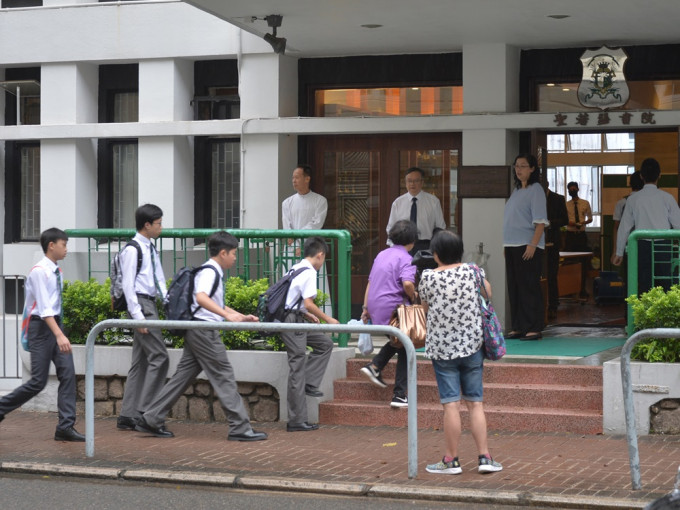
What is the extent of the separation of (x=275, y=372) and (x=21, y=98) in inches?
293

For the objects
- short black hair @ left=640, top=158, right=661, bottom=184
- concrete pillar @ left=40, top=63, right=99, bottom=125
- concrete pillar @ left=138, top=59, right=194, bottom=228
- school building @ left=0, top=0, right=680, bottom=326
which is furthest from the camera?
concrete pillar @ left=40, top=63, right=99, bottom=125

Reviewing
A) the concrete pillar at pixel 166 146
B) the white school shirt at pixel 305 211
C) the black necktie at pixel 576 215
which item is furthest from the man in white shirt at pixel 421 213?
the black necktie at pixel 576 215

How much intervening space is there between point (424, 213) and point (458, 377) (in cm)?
506

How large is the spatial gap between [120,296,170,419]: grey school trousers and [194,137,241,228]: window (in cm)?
515

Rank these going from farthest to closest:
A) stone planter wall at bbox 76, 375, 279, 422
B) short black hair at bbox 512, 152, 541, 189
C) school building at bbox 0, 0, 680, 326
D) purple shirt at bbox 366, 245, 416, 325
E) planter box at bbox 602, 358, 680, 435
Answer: school building at bbox 0, 0, 680, 326 < short black hair at bbox 512, 152, 541, 189 < stone planter wall at bbox 76, 375, 279, 422 < purple shirt at bbox 366, 245, 416, 325 < planter box at bbox 602, 358, 680, 435

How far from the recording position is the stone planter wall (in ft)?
37.6

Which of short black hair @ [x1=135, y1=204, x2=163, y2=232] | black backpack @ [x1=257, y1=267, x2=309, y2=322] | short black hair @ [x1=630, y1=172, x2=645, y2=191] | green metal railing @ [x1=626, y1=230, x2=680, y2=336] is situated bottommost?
black backpack @ [x1=257, y1=267, x2=309, y2=322]

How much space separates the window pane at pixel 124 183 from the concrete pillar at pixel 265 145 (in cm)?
189

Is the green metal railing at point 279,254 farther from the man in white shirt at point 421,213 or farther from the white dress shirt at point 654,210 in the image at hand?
the white dress shirt at point 654,210

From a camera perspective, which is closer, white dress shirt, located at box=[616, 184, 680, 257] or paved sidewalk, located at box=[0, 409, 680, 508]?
paved sidewalk, located at box=[0, 409, 680, 508]

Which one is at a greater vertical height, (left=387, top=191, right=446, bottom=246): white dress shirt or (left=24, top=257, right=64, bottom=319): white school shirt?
(left=387, top=191, right=446, bottom=246): white dress shirt

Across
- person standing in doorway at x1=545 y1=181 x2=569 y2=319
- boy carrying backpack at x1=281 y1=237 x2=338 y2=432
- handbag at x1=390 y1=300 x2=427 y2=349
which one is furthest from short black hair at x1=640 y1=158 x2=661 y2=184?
boy carrying backpack at x1=281 y1=237 x2=338 y2=432

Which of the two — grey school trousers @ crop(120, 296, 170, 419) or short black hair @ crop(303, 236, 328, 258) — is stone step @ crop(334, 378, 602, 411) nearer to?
short black hair @ crop(303, 236, 328, 258)

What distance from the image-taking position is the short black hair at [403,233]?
1097 cm
